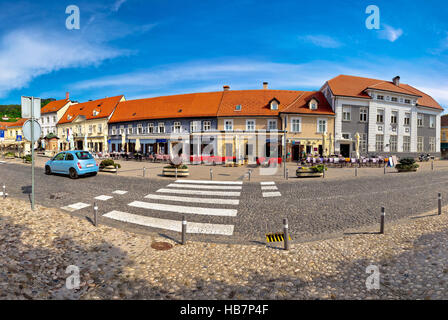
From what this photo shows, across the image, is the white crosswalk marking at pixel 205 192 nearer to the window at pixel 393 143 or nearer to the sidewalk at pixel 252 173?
the sidewalk at pixel 252 173

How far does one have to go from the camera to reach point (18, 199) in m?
9.32

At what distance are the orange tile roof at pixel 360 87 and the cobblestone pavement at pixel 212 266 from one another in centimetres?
2975

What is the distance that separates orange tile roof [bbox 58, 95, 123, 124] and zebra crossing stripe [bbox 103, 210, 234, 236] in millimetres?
39796

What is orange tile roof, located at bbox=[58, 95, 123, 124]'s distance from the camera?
142 feet

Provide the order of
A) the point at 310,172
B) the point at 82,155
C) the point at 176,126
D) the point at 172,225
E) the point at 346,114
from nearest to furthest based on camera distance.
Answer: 1. the point at 172,225
2. the point at 82,155
3. the point at 310,172
4. the point at 346,114
5. the point at 176,126

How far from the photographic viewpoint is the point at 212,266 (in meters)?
4.41

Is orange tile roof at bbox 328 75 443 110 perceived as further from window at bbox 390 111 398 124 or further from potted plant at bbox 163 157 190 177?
potted plant at bbox 163 157 190 177

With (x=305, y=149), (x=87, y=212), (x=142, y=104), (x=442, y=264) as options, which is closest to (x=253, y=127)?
(x=305, y=149)

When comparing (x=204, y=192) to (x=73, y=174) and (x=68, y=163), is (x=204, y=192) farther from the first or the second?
(x=68, y=163)

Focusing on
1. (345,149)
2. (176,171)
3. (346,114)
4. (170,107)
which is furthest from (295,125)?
(176,171)

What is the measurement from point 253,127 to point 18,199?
2663 cm

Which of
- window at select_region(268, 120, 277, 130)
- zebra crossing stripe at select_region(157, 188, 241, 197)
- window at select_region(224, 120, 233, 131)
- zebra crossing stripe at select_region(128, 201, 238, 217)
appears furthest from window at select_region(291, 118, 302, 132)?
zebra crossing stripe at select_region(128, 201, 238, 217)

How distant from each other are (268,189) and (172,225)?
663 centimetres

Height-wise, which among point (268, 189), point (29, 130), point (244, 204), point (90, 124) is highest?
point (90, 124)
